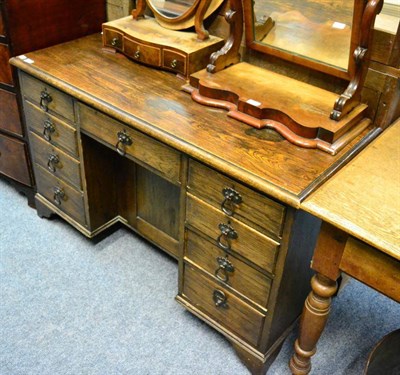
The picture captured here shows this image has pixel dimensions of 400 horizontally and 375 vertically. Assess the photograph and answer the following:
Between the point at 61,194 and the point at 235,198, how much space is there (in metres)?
0.98

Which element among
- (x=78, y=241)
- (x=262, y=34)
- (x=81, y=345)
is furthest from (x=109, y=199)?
(x=262, y=34)

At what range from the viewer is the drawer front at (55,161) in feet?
6.41

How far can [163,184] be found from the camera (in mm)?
1944

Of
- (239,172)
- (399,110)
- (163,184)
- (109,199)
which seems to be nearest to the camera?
(239,172)

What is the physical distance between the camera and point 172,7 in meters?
1.84

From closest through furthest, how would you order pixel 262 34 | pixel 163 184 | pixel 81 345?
pixel 262 34, pixel 81 345, pixel 163 184

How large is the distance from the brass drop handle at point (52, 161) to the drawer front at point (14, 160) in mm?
200

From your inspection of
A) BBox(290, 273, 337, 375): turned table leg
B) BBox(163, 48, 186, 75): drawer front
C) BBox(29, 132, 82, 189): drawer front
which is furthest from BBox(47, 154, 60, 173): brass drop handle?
BBox(290, 273, 337, 375): turned table leg

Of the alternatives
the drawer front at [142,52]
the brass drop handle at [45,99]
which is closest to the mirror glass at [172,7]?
the drawer front at [142,52]

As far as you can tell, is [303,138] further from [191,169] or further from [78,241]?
[78,241]

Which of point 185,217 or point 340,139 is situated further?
point 185,217

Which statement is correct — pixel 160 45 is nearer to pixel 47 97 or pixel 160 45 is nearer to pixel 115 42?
pixel 115 42

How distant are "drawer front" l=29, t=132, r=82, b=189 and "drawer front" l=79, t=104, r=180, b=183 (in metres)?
0.24

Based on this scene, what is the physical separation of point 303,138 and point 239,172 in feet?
0.79
